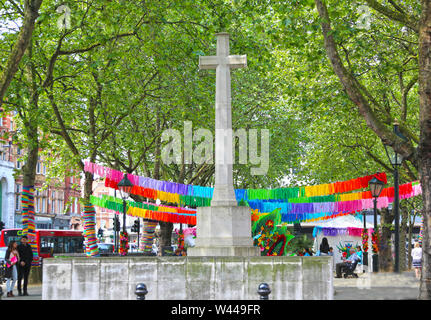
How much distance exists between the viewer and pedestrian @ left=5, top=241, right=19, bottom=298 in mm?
17188

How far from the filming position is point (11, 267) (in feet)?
56.6

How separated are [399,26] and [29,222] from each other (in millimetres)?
15097

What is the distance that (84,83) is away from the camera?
25.2 metres

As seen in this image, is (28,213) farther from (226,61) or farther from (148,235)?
(226,61)

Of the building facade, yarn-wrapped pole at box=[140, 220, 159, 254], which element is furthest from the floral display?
the building facade

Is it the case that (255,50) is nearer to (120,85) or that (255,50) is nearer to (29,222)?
(120,85)

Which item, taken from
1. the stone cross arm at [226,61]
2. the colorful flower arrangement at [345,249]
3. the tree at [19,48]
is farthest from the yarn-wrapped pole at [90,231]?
the colorful flower arrangement at [345,249]

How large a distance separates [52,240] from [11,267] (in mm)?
24748

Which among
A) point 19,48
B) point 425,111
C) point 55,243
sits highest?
point 19,48

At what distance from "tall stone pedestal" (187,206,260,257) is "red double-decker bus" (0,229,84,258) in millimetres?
27496

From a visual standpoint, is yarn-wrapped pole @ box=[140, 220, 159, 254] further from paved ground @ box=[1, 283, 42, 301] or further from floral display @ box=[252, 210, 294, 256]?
floral display @ box=[252, 210, 294, 256]

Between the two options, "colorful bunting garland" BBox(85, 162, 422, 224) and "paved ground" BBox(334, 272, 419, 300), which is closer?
"paved ground" BBox(334, 272, 419, 300)

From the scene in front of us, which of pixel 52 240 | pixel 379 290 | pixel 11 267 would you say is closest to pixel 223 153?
pixel 379 290
